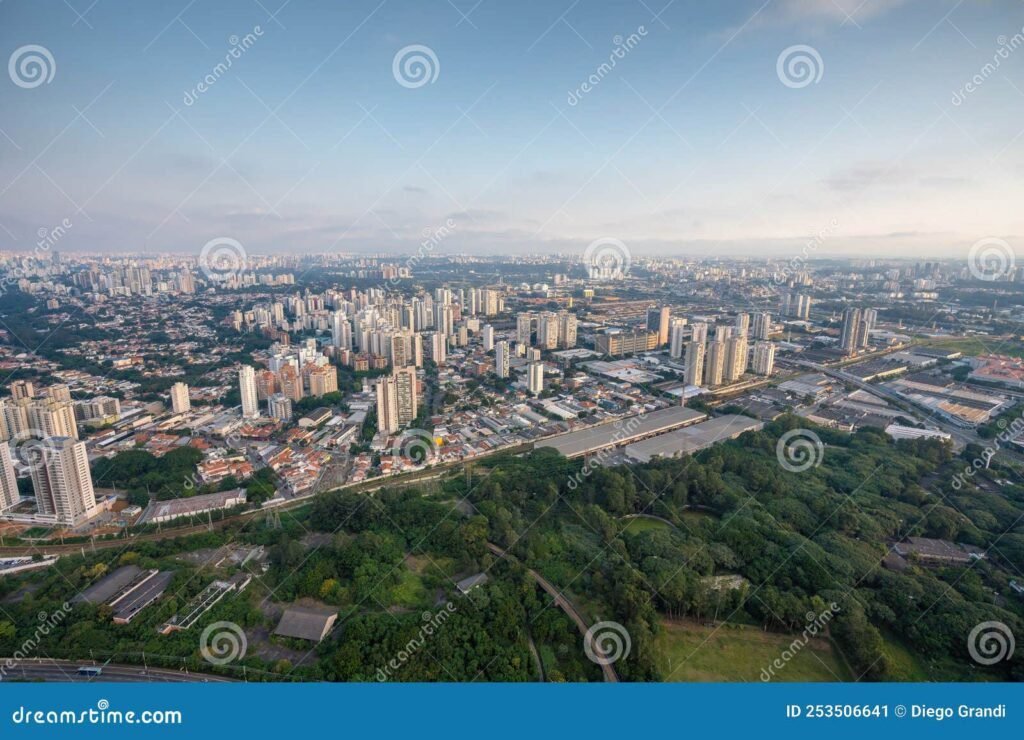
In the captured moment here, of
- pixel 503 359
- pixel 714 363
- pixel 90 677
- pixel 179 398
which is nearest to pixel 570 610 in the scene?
pixel 90 677

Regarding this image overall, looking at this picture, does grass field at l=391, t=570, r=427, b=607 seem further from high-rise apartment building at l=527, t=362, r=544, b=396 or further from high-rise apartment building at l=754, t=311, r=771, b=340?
high-rise apartment building at l=754, t=311, r=771, b=340

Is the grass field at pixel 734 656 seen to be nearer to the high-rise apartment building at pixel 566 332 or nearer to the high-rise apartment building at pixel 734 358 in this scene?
the high-rise apartment building at pixel 734 358

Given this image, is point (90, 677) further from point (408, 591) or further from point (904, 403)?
point (904, 403)

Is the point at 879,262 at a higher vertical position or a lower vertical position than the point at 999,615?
higher

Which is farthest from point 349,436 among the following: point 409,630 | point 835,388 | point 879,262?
point 879,262

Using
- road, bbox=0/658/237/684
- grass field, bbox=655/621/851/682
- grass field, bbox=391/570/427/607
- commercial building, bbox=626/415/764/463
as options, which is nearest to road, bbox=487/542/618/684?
grass field, bbox=655/621/851/682

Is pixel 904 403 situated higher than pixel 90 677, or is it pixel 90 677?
pixel 904 403

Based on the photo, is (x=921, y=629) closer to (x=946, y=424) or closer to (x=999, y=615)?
(x=999, y=615)
